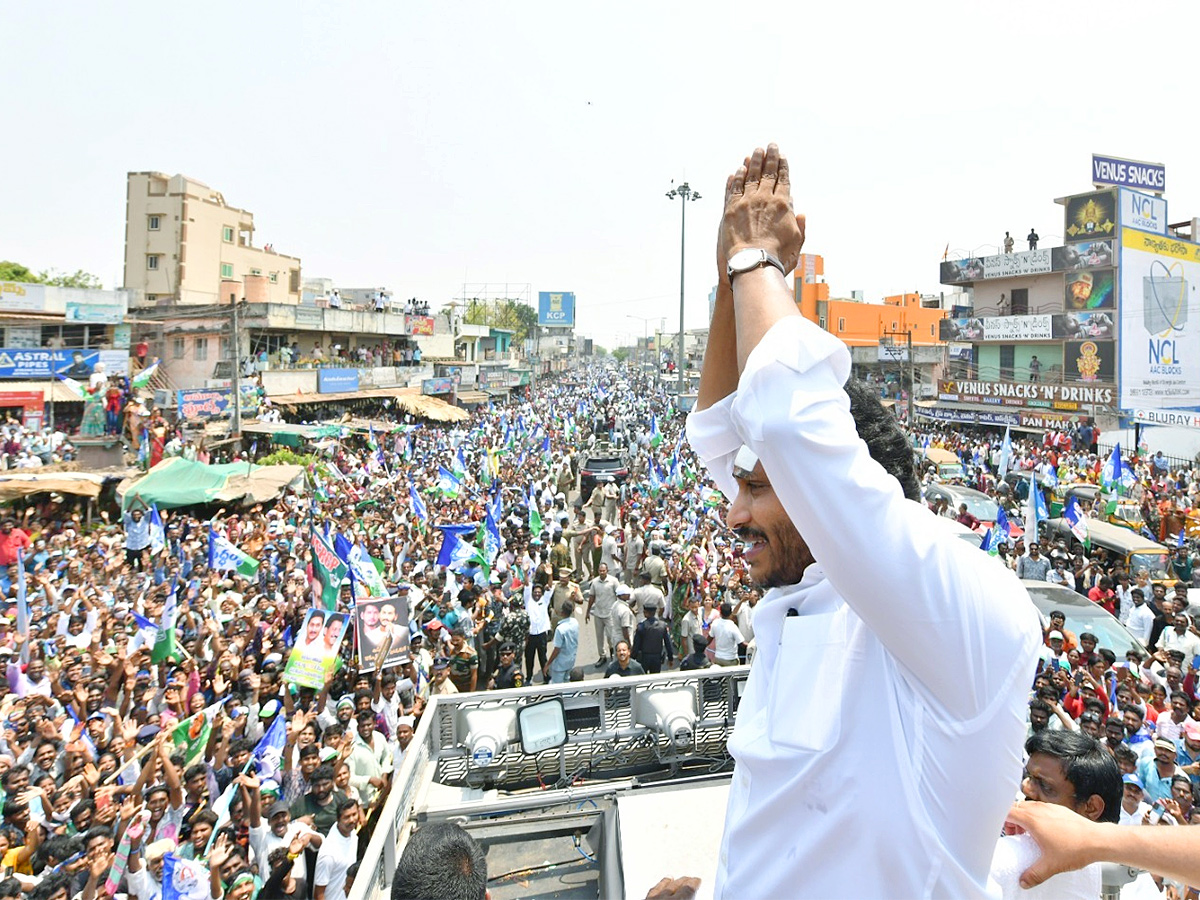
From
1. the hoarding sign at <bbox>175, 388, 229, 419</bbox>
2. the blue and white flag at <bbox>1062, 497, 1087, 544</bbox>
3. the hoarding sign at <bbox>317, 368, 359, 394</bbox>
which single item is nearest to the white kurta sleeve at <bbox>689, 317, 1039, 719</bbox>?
the blue and white flag at <bbox>1062, 497, 1087, 544</bbox>

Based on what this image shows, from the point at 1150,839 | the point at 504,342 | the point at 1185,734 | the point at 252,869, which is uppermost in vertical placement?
the point at 504,342

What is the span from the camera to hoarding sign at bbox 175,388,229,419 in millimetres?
22781

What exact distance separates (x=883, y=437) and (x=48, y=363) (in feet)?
93.8

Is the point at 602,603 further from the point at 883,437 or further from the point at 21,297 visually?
the point at 21,297

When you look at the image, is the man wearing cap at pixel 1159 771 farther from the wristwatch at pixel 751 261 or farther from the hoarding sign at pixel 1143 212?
the hoarding sign at pixel 1143 212

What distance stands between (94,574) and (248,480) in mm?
5315

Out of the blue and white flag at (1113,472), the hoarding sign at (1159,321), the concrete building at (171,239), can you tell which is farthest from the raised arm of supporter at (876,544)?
the concrete building at (171,239)

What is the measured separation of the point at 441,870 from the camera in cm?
229

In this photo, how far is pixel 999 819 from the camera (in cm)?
100

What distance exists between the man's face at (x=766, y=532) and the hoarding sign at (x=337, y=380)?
33289mm

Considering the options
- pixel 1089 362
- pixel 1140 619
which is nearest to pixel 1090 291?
pixel 1089 362

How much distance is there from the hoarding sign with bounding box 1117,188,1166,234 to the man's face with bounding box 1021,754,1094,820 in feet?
128

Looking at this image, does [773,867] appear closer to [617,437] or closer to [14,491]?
[14,491]

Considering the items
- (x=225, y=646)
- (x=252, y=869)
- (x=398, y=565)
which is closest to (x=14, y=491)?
(x=398, y=565)
